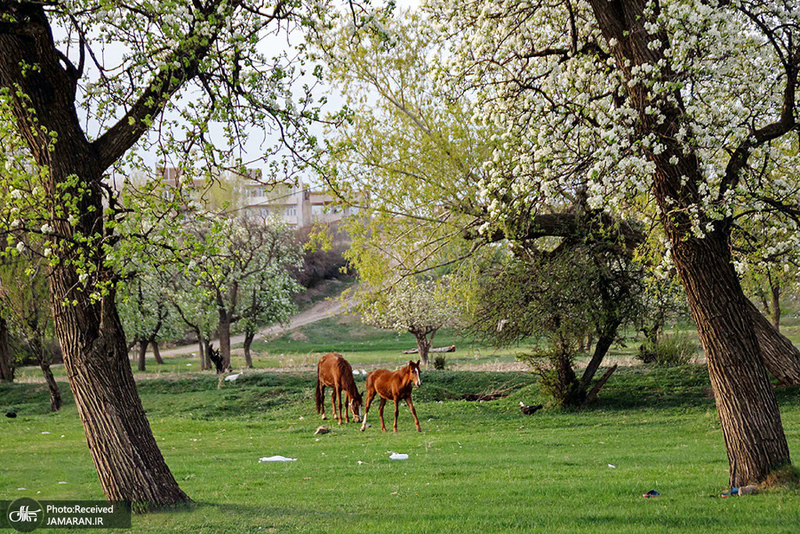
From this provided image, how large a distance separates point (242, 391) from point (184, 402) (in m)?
2.23

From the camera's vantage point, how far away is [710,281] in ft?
28.1

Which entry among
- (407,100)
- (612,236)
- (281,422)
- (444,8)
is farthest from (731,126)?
(281,422)

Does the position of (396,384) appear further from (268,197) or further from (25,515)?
(268,197)

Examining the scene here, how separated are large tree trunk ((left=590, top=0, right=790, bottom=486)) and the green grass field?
71 cm

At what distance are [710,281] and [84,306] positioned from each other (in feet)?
25.1

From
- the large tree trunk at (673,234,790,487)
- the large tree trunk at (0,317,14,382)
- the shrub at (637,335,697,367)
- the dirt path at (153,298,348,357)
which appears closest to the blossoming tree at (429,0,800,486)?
the large tree trunk at (673,234,790,487)

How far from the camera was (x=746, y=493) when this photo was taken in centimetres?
836

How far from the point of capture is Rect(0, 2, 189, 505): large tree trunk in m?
7.88

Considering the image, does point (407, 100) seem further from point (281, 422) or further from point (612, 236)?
point (281, 422)

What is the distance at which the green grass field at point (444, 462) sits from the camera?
25.1 feet

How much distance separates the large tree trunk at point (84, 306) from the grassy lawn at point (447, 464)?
0.64 m

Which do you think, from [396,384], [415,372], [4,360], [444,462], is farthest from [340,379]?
[4,360]

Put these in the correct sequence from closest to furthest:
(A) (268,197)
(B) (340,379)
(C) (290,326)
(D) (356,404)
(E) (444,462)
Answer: (E) (444,462)
(B) (340,379)
(D) (356,404)
(A) (268,197)
(C) (290,326)

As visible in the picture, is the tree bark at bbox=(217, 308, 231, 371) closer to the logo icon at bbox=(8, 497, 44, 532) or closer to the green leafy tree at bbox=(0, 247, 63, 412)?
the green leafy tree at bbox=(0, 247, 63, 412)
